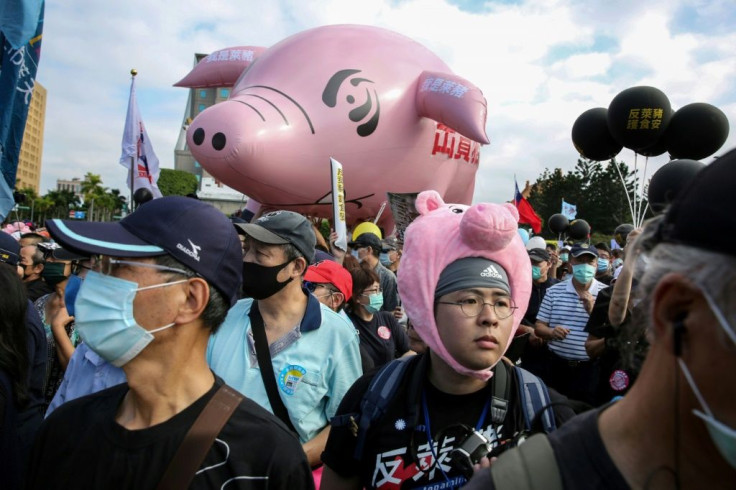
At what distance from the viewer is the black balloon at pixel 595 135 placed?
23.3 ft

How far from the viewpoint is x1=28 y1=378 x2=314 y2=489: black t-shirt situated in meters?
1.50

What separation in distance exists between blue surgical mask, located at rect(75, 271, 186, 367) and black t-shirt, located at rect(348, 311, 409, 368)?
102 inches

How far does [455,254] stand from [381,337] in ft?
7.79

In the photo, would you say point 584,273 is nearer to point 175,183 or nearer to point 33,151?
point 175,183

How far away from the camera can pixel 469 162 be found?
1065 cm

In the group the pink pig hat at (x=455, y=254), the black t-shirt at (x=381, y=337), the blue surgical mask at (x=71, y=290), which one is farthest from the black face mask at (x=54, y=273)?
the pink pig hat at (x=455, y=254)

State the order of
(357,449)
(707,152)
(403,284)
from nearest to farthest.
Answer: (357,449)
(403,284)
(707,152)

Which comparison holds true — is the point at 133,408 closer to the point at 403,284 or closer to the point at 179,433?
the point at 179,433

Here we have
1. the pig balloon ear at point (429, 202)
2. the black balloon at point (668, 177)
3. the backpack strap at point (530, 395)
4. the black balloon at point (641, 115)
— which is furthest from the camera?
the black balloon at point (641, 115)

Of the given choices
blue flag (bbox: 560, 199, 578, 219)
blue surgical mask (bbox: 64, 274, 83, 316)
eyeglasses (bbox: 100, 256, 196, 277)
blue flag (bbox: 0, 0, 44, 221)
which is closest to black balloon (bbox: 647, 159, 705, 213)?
eyeglasses (bbox: 100, 256, 196, 277)

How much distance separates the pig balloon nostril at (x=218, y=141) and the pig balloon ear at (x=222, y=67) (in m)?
3.26

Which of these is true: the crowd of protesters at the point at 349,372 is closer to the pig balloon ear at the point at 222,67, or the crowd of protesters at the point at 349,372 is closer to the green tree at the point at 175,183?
the pig balloon ear at the point at 222,67

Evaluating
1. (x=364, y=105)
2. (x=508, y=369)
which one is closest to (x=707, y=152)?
(x=364, y=105)

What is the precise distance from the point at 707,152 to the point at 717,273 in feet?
20.4
